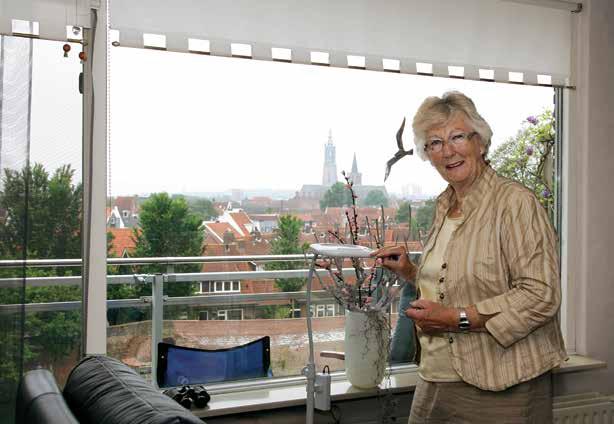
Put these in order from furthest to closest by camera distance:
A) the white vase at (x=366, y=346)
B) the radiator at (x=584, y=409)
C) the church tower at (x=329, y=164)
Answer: the radiator at (x=584, y=409) → the church tower at (x=329, y=164) → the white vase at (x=366, y=346)

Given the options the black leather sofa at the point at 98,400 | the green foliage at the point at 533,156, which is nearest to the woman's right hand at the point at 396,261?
the black leather sofa at the point at 98,400

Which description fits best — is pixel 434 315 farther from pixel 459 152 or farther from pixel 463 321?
pixel 459 152

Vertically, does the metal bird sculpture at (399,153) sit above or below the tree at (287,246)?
above

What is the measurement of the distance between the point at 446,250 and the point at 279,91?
1126 mm

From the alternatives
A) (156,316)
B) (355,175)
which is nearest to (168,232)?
(156,316)

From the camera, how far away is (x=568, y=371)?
353 cm

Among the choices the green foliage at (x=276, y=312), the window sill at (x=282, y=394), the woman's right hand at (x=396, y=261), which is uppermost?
the woman's right hand at (x=396, y=261)

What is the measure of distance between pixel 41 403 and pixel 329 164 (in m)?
Answer: 1.77

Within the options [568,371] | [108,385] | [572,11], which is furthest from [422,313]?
[572,11]

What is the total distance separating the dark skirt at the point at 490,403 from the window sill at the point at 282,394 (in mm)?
717

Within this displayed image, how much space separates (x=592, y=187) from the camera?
361 centimetres

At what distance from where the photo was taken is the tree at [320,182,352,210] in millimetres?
3188

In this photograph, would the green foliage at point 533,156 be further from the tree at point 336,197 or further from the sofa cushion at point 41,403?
the sofa cushion at point 41,403

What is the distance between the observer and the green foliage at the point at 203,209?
2.92 m
